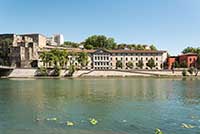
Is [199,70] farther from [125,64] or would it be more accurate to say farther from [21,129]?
[21,129]

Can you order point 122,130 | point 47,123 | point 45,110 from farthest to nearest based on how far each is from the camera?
point 45,110, point 47,123, point 122,130

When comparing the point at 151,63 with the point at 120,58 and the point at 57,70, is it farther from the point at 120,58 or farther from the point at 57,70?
the point at 57,70

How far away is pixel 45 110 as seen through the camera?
28969mm

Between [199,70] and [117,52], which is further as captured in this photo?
[117,52]

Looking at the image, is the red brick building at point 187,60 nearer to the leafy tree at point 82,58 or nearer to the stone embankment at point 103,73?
the stone embankment at point 103,73

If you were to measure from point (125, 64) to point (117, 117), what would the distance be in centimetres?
12381

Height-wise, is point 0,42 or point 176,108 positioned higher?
point 0,42

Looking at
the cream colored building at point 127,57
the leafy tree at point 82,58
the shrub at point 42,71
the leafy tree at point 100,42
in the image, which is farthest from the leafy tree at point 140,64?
the shrub at point 42,71

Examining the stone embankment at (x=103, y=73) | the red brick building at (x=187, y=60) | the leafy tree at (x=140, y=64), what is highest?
the red brick building at (x=187, y=60)

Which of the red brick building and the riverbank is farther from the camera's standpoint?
the red brick building

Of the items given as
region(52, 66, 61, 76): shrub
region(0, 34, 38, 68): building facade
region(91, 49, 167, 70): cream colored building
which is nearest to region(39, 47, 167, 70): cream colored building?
region(91, 49, 167, 70): cream colored building

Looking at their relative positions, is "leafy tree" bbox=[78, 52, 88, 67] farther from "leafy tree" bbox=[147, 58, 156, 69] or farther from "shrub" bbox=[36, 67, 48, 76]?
"leafy tree" bbox=[147, 58, 156, 69]

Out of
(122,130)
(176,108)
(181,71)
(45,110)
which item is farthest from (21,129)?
(181,71)

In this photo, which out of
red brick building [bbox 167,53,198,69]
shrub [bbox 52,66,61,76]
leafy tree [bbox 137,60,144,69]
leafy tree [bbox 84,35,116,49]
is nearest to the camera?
shrub [bbox 52,66,61,76]
